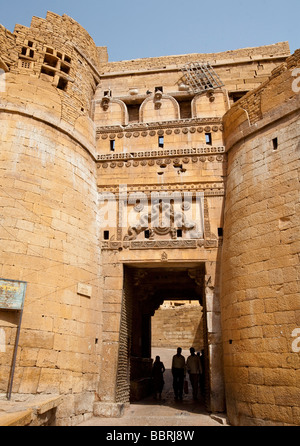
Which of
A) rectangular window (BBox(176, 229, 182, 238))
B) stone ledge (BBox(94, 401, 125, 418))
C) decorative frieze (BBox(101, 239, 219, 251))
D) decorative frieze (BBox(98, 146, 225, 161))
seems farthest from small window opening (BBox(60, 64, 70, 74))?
stone ledge (BBox(94, 401, 125, 418))

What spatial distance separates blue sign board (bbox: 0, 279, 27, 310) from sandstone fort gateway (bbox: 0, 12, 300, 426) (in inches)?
1.5

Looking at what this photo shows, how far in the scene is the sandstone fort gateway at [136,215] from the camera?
623cm

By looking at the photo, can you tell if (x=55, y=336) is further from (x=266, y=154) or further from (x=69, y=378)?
(x=266, y=154)

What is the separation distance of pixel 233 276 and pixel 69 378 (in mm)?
3891

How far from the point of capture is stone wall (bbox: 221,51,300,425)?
19.6 feet

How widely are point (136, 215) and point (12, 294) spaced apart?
3828 mm

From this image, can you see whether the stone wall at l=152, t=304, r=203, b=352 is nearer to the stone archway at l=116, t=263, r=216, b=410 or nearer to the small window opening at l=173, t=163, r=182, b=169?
the stone archway at l=116, t=263, r=216, b=410

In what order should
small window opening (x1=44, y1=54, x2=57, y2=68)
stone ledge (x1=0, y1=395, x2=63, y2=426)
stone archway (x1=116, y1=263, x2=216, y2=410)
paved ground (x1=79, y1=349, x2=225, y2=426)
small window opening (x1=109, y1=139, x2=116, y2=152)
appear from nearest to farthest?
stone ledge (x1=0, y1=395, x2=63, y2=426) → paved ground (x1=79, y1=349, x2=225, y2=426) → stone archway (x1=116, y1=263, x2=216, y2=410) → small window opening (x1=44, y1=54, x2=57, y2=68) → small window opening (x1=109, y1=139, x2=116, y2=152)

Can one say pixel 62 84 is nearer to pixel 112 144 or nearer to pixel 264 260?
pixel 112 144

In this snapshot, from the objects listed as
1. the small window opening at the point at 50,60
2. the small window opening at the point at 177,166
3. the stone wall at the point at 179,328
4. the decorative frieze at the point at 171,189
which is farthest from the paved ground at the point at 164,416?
the stone wall at the point at 179,328

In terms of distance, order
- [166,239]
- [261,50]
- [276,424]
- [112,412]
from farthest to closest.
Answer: [261,50] → [166,239] → [112,412] → [276,424]

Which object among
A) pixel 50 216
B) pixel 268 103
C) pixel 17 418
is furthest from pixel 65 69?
pixel 17 418
